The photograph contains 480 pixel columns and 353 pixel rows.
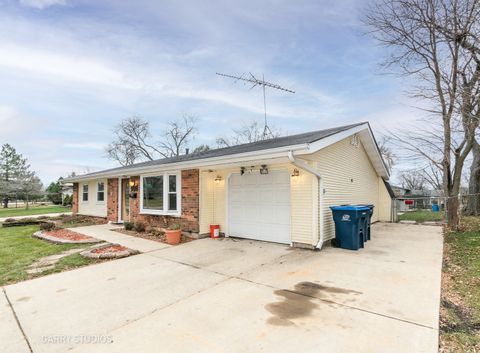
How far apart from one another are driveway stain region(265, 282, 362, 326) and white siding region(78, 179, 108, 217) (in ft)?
39.0

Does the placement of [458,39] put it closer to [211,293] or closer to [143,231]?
[211,293]

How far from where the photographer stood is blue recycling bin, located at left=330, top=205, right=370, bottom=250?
6840 mm

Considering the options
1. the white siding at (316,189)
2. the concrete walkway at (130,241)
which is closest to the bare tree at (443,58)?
the white siding at (316,189)

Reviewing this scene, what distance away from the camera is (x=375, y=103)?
13086 mm

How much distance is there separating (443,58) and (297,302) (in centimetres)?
1006

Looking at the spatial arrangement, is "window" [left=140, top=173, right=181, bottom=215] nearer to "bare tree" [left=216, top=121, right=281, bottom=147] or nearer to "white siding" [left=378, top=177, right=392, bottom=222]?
"white siding" [left=378, top=177, right=392, bottom=222]

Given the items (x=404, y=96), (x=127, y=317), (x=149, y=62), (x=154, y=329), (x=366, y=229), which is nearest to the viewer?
(x=154, y=329)

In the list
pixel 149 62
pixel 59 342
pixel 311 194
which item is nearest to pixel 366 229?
pixel 311 194

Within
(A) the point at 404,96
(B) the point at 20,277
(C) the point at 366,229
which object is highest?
(A) the point at 404,96

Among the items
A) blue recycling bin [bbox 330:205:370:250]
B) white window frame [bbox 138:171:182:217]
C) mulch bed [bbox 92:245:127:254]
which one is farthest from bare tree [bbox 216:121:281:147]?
mulch bed [bbox 92:245:127:254]

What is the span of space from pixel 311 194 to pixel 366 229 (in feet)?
7.35

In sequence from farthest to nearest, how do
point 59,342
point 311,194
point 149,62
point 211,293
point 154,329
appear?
point 149,62 → point 311,194 → point 211,293 → point 154,329 → point 59,342

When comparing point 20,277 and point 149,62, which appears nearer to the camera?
point 20,277

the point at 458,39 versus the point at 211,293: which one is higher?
the point at 458,39
